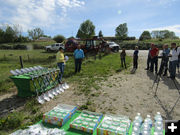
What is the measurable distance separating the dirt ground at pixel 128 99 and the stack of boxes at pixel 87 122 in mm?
791

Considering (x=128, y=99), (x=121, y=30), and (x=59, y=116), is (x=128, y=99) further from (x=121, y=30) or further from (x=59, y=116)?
(x=121, y=30)

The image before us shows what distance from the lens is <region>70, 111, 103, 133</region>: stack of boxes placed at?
2.56 meters

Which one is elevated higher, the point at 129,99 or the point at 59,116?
the point at 59,116

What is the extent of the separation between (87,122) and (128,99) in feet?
7.09

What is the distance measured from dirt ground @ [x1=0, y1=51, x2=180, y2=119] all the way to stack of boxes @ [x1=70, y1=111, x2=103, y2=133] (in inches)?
31.1

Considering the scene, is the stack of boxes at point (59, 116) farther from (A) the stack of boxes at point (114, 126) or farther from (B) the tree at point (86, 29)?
(B) the tree at point (86, 29)

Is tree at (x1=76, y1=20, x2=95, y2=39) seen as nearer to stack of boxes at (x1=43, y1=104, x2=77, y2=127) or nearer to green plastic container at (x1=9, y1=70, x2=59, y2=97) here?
green plastic container at (x1=9, y1=70, x2=59, y2=97)

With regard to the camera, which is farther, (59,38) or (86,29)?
(86,29)

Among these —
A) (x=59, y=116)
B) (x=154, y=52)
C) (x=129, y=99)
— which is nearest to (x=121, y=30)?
(x=154, y=52)

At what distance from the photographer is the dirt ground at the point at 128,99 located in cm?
366

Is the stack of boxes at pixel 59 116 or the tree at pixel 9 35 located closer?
the stack of boxes at pixel 59 116

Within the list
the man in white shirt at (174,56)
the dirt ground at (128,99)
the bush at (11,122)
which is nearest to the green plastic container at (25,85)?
the dirt ground at (128,99)

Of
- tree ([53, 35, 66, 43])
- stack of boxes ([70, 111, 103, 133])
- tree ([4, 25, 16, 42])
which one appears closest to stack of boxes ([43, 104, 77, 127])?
stack of boxes ([70, 111, 103, 133])

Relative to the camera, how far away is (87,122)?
8.99ft
